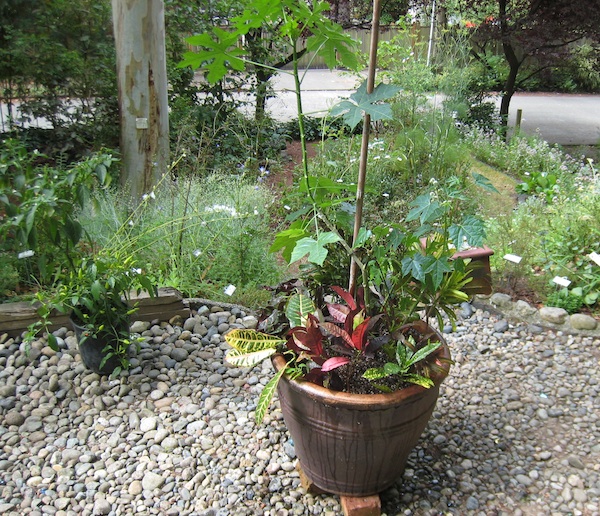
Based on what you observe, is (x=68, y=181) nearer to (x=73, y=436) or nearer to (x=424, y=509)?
(x=73, y=436)

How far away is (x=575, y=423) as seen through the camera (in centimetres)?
255

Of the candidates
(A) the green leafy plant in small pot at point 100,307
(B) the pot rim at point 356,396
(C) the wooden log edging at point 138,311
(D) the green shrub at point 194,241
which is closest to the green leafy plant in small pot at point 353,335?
(B) the pot rim at point 356,396

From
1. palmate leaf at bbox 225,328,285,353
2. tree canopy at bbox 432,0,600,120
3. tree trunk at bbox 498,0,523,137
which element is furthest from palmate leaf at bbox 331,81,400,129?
tree trunk at bbox 498,0,523,137

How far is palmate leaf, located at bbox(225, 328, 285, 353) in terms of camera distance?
2025 mm

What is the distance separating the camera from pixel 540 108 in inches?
516

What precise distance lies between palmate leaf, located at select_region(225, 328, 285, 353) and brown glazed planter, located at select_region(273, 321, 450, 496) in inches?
2.2

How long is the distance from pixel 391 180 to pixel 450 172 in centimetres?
61

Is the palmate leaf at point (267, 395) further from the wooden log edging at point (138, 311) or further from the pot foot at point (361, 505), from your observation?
the wooden log edging at point (138, 311)

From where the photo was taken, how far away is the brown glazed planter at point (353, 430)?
1.82 m

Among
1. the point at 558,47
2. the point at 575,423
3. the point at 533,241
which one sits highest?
the point at 558,47

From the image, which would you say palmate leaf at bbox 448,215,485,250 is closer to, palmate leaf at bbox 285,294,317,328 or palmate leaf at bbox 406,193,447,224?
palmate leaf at bbox 406,193,447,224

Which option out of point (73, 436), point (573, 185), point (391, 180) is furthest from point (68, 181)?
point (573, 185)

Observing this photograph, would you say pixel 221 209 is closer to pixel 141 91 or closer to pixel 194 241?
pixel 194 241

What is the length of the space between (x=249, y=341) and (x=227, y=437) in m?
0.61
